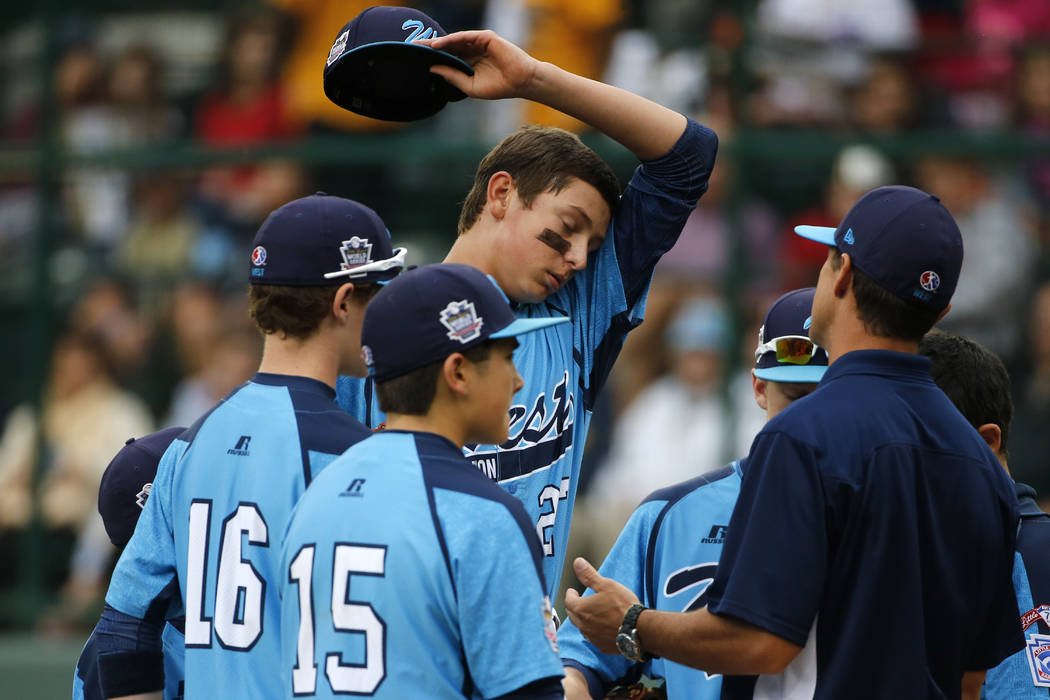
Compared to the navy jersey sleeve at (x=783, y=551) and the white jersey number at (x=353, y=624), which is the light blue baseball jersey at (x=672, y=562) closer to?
the navy jersey sleeve at (x=783, y=551)

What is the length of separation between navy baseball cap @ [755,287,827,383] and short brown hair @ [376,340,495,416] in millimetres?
1075

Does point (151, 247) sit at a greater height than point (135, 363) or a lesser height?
greater

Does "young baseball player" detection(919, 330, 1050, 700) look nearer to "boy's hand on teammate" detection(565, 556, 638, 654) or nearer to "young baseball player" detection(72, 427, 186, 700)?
"boy's hand on teammate" detection(565, 556, 638, 654)

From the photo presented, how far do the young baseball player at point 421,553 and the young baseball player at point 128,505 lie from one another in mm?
944

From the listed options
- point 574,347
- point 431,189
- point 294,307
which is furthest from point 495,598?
point 431,189

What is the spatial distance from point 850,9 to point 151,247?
4249mm

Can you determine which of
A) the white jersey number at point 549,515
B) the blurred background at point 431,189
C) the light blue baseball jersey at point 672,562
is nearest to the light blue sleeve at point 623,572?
the light blue baseball jersey at point 672,562

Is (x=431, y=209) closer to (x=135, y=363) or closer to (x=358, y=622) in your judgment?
(x=135, y=363)

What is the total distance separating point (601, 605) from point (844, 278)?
917 mm

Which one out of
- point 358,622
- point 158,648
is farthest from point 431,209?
point 358,622

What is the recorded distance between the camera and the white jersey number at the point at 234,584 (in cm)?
311

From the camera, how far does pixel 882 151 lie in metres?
7.29

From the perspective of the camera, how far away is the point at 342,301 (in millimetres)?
3312

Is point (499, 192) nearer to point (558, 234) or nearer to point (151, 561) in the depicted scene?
point (558, 234)
